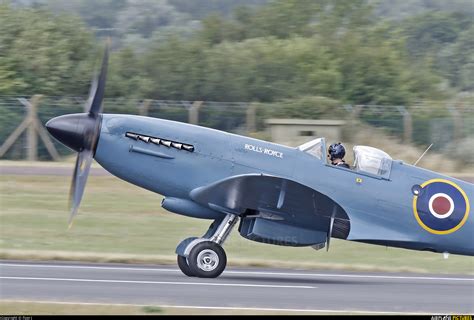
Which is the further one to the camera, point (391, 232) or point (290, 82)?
point (290, 82)

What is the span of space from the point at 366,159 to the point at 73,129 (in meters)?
3.74

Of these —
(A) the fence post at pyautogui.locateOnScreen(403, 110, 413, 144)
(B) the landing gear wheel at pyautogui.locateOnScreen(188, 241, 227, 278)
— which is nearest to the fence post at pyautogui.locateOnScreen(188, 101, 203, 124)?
(A) the fence post at pyautogui.locateOnScreen(403, 110, 413, 144)

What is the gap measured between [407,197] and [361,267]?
8.71 ft

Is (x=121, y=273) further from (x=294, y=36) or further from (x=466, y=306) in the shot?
(x=294, y=36)

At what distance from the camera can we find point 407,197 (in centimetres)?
1237

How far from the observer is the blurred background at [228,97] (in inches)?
675

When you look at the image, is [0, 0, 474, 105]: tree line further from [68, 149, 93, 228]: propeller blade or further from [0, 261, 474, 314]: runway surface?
[68, 149, 93, 228]: propeller blade

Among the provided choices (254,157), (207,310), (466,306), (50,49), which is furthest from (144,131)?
(50,49)

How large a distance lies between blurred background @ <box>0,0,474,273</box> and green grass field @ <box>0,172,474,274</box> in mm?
43

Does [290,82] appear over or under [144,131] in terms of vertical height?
under

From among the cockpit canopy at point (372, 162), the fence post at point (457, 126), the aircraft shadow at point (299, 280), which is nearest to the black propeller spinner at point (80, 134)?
the aircraft shadow at point (299, 280)

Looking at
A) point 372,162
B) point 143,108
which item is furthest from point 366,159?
point 143,108

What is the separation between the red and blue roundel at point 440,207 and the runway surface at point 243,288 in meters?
0.83

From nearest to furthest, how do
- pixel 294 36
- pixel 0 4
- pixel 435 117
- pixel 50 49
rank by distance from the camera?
1. pixel 435 117
2. pixel 50 49
3. pixel 0 4
4. pixel 294 36
